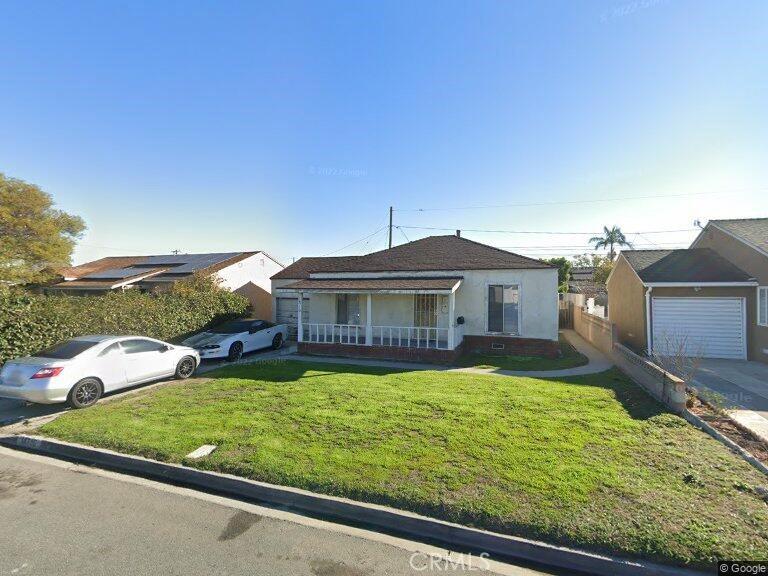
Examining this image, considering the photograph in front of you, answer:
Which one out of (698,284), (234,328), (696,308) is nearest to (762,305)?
(696,308)

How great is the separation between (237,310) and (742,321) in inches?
782

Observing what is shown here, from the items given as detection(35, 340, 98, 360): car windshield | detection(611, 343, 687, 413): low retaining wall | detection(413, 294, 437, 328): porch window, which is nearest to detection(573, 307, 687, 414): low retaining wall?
detection(611, 343, 687, 413): low retaining wall

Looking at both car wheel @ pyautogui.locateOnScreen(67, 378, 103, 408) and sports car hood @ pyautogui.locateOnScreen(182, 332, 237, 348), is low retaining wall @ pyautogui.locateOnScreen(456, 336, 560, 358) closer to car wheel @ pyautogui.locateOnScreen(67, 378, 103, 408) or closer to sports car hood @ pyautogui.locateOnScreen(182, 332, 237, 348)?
sports car hood @ pyautogui.locateOnScreen(182, 332, 237, 348)

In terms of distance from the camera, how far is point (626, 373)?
1026 cm

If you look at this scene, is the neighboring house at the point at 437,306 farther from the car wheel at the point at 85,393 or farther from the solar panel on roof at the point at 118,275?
the solar panel on roof at the point at 118,275

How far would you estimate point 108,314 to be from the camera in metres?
11.3

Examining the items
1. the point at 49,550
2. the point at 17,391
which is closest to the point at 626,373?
the point at 49,550

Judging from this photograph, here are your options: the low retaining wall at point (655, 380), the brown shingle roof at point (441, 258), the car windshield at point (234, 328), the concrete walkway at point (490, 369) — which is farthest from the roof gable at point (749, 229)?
the car windshield at point (234, 328)

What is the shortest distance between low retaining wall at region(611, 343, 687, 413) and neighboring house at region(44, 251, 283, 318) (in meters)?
17.2

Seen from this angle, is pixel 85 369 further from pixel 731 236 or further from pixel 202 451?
pixel 731 236

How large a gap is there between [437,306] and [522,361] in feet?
12.0

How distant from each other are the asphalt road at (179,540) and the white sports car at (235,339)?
311 inches

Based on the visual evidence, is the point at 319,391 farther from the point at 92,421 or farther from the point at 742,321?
the point at 742,321

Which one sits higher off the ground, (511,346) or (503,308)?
(503,308)
